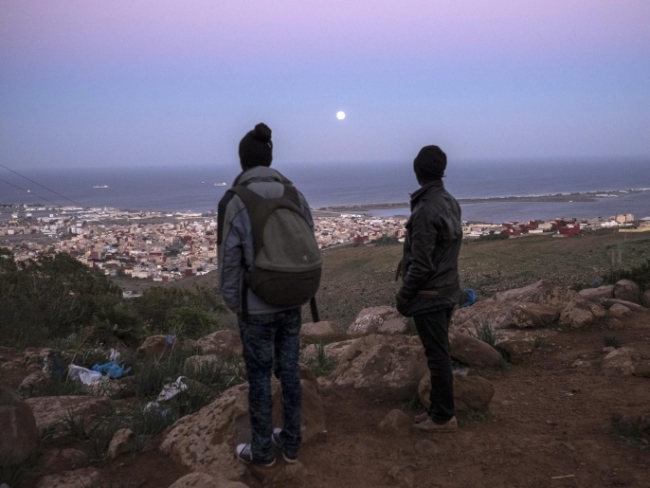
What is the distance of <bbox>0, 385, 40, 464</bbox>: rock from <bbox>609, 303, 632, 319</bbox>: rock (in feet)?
23.4

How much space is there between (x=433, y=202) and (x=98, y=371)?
14.2 feet

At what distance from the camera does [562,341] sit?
734 centimetres

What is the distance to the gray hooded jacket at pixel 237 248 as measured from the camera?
3.38 meters

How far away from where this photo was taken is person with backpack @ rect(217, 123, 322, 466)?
3.38m

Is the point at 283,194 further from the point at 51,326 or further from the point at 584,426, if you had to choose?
the point at 51,326

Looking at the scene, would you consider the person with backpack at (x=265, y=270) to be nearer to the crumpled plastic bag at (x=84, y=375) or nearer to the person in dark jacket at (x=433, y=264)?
the person in dark jacket at (x=433, y=264)

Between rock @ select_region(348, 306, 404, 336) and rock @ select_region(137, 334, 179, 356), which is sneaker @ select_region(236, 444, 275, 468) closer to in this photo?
rock @ select_region(137, 334, 179, 356)

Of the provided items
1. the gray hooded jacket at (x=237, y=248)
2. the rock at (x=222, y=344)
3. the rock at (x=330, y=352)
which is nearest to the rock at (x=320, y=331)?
the rock at (x=222, y=344)

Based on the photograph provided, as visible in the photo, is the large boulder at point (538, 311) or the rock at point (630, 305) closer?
the large boulder at point (538, 311)

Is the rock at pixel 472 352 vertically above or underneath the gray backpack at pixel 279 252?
underneath

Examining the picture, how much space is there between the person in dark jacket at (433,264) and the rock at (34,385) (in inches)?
145

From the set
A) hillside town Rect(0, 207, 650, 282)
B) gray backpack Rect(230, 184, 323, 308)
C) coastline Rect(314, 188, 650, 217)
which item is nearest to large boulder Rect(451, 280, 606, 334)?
gray backpack Rect(230, 184, 323, 308)

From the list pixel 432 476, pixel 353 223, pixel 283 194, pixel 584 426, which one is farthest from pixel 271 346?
pixel 353 223

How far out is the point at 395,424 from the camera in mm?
4461
